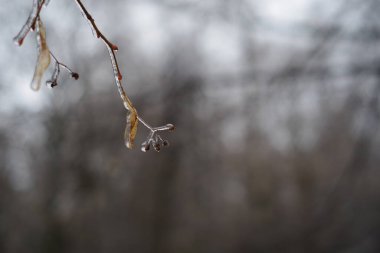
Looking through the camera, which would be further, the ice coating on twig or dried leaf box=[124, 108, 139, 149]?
dried leaf box=[124, 108, 139, 149]

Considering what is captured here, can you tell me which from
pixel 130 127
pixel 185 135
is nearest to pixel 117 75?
pixel 130 127

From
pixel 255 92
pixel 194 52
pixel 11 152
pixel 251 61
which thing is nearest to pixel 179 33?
pixel 194 52

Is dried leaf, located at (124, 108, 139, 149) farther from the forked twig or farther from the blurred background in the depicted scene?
the blurred background

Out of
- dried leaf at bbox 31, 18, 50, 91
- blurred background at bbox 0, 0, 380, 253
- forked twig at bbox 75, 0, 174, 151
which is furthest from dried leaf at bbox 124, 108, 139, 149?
blurred background at bbox 0, 0, 380, 253

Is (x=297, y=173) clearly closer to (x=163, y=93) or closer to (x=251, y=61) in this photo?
(x=251, y=61)

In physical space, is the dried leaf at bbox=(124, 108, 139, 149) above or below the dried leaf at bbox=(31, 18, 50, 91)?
below

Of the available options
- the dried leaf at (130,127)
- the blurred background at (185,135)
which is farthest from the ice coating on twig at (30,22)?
the blurred background at (185,135)

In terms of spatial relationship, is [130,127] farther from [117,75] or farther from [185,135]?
[185,135]
